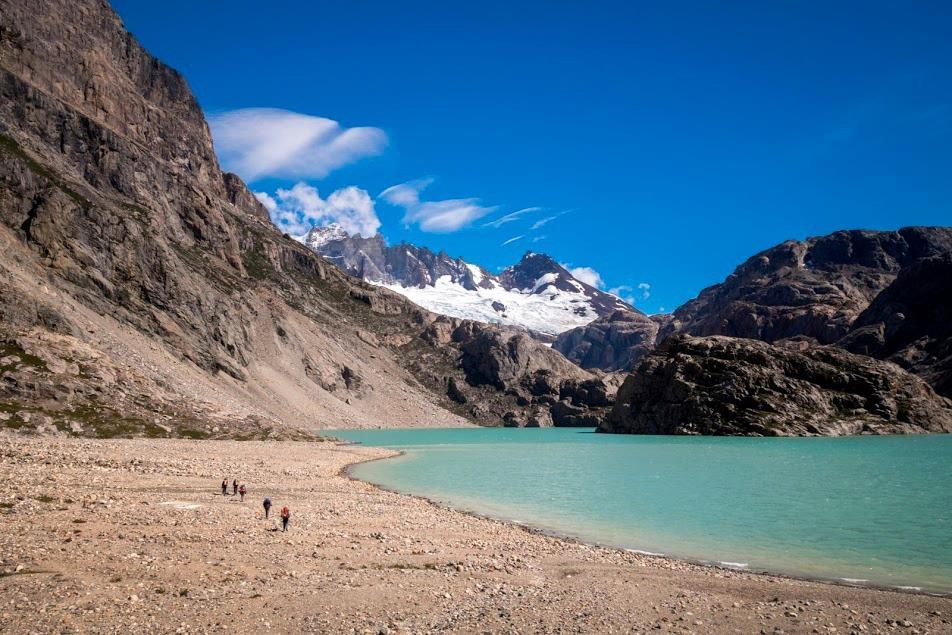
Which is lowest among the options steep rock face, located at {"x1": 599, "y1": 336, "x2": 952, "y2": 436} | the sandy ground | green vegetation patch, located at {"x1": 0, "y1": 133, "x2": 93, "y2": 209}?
the sandy ground

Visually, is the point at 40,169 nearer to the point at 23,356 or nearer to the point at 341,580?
the point at 23,356

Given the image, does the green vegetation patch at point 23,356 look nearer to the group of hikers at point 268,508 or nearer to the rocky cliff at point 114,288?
the rocky cliff at point 114,288

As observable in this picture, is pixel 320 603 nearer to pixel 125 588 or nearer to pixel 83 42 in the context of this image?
pixel 125 588

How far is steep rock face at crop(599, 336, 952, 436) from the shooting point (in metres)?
145

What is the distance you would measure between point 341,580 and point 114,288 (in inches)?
4626

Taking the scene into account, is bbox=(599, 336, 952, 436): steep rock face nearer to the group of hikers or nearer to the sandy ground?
the sandy ground

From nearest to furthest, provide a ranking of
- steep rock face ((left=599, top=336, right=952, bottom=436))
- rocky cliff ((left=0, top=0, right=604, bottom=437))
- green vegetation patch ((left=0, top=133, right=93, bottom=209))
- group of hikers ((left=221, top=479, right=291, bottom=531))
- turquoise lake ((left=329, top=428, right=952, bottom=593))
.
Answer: group of hikers ((left=221, top=479, right=291, bottom=531)) → turquoise lake ((left=329, top=428, right=952, bottom=593)) → rocky cliff ((left=0, top=0, right=604, bottom=437)) → green vegetation patch ((left=0, top=133, right=93, bottom=209)) → steep rock face ((left=599, top=336, right=952, bottom=436))

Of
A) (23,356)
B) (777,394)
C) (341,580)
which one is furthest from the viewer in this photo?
(777,394)

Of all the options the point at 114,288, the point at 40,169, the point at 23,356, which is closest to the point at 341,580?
the point at 23,356

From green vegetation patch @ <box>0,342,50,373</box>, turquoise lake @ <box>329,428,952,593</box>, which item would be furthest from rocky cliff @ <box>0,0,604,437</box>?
turquoise lake @ <box>329,428,952,593</box>

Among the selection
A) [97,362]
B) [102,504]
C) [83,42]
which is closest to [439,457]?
[97,362]

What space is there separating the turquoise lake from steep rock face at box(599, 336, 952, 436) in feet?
215

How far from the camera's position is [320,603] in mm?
17422

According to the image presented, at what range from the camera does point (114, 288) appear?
384ft
